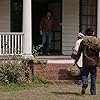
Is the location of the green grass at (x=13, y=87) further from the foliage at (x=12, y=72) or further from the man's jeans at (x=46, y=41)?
the man's jeans at (x=46, y=41)

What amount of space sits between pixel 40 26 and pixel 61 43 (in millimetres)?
1446

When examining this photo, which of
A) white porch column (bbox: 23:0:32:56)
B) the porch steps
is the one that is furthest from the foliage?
white porch column (bbox: 23:0:32:56)

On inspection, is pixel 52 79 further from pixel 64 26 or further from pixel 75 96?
pixel 64 26

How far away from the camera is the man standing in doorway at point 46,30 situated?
1744 cm

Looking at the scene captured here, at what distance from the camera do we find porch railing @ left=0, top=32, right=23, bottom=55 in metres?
15.2

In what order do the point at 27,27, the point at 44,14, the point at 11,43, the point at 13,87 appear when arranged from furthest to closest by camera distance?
the point at 44,14, the point at 11,43, the point at 27,27, the point at 13,87

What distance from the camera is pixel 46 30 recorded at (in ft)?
57.4

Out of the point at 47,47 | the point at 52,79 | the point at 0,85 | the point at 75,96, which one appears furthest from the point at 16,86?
the point at 47,47

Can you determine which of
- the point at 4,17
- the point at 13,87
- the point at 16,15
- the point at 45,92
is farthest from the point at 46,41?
the point at 45,92

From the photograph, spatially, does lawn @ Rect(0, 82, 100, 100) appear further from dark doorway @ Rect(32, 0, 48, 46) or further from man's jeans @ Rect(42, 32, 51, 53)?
dark doorway @ Rect(32, 0, 48, 46)

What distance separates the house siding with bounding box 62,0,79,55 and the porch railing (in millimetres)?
3283

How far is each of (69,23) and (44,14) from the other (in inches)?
56.1

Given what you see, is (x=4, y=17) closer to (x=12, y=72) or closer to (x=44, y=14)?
(x=44, y=14)

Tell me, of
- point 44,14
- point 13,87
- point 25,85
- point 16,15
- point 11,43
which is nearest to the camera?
point 13,87
